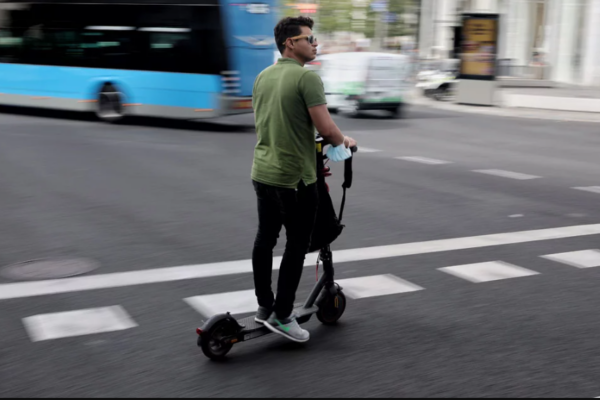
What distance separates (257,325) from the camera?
4.61 m

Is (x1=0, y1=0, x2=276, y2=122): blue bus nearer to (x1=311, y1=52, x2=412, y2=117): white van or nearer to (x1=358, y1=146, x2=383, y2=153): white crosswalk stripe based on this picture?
(x1=358, y1=146, x2=383, y2=153): white crosswalk stripe

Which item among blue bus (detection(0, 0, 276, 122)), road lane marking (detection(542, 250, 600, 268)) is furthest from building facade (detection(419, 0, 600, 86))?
road lane marking (detection(542, 250, 600, 268))

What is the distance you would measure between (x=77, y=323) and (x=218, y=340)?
111 centimetres

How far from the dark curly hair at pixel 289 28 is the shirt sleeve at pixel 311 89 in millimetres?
260

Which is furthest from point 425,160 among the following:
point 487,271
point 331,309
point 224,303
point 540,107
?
point 540,107

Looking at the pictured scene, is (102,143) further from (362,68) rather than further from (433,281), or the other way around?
(433,281)

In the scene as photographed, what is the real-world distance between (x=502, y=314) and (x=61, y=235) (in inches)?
164

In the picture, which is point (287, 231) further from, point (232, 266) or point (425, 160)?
point (425, 160)

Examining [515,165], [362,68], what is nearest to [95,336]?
[515,165]

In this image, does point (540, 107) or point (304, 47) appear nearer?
point (304, 47)

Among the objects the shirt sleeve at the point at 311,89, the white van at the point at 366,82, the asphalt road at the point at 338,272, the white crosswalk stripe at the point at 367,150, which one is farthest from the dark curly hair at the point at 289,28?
the white van at the point at 366,82

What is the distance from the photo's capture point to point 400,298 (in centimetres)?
568

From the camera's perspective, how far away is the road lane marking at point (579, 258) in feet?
22.1

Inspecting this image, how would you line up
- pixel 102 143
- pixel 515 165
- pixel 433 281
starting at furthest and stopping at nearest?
pixel 102 143
pixel 515 165
pixel 433 281
